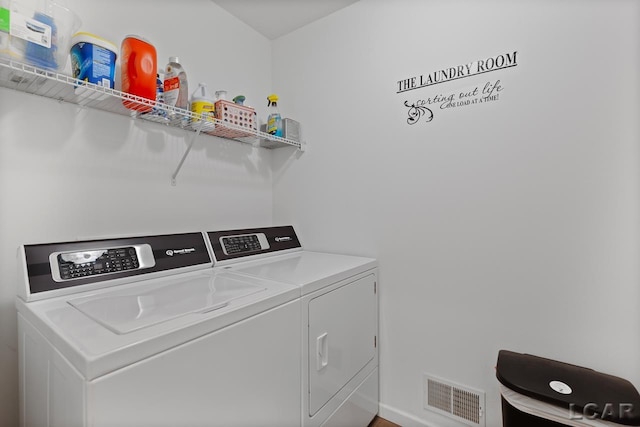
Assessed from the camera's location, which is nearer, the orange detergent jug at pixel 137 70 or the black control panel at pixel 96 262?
the black control panel at pixel 96 262

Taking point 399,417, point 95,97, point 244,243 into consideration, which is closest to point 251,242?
point 244,243

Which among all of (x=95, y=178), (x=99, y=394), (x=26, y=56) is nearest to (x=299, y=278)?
(x=99, y=394)

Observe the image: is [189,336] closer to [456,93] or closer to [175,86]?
[175,86]

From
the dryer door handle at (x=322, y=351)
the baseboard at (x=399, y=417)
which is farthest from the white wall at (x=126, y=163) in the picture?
the baseboard at (x=399, y=417)

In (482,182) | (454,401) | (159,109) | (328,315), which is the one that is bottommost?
(454,401)

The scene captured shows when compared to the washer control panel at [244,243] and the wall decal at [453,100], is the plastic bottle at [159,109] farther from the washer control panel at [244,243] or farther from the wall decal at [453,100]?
the wall decal at [453,100]

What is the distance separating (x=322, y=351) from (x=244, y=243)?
782mm

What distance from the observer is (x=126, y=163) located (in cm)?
155

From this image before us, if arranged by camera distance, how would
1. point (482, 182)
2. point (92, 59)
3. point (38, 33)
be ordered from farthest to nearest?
point (482, 182) < point (92, 59) < point (38, 33)

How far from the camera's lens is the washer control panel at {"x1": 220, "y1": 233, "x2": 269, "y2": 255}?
170cm

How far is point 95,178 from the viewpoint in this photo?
1.44 m

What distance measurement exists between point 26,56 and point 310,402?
170cm

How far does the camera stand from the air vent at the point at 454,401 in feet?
5.05

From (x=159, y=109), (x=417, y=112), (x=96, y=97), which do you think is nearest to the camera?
(x=96, y=97)
